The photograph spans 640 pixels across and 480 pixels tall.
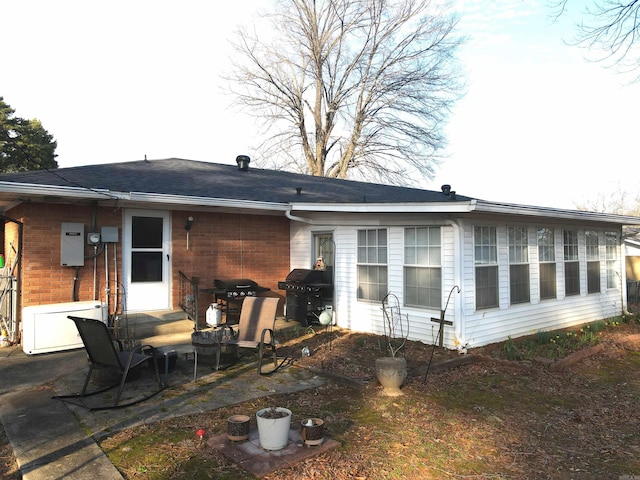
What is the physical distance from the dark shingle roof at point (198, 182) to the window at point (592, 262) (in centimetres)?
365

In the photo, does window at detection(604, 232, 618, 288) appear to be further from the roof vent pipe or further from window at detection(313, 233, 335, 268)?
the roof vent pipe

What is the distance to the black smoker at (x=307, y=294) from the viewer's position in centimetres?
902

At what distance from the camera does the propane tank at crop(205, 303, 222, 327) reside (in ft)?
27.4

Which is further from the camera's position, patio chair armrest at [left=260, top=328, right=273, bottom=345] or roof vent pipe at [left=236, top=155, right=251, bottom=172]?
roof vent pipe at [left=236, top=155, right=251, bottom=172]

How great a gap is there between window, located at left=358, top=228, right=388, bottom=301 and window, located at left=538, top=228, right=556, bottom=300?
10.5 ft

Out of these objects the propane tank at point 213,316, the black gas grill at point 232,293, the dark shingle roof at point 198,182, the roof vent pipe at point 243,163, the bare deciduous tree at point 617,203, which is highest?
the bare deciduous tree at point 617,203

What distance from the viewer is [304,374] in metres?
5.98

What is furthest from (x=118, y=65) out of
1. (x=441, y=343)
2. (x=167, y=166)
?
(x=441, y=343)

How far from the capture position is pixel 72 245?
24.3 feet

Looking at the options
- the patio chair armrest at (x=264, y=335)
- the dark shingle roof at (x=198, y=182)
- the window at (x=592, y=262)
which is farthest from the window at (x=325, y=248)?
the window at (x=592, y=262)

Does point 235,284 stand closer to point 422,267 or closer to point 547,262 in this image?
point 422,267

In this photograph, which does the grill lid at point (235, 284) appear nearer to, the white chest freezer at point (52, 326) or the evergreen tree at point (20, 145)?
the white chest freezer at point (52, 326)

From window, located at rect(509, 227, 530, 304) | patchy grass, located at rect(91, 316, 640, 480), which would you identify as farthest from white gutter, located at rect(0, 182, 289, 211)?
window, located at rect(509, 227, 530, 304)

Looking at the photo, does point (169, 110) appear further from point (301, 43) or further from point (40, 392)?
point (40, 392)
